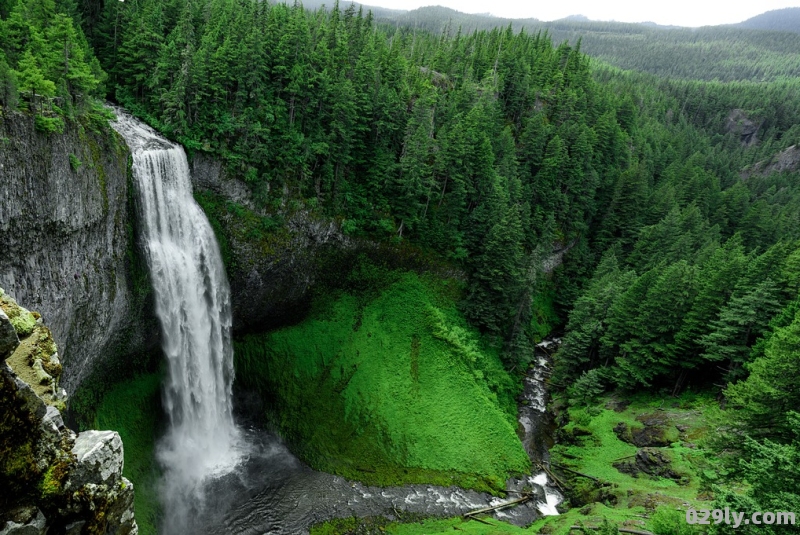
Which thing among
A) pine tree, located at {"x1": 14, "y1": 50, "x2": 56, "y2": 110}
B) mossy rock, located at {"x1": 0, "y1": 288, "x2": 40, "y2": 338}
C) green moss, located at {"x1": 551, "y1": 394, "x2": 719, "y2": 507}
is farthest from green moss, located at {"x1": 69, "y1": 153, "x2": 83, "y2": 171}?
green moss, located at {"x1": 551, "y1": 394, "x2": 719, "y2": 507}

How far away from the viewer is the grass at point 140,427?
27812 millimetres

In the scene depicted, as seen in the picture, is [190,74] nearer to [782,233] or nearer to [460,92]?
[460,92]

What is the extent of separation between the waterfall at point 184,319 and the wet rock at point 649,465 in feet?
95.7

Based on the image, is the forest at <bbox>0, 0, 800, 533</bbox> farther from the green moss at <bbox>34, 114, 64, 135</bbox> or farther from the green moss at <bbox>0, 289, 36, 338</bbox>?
the green moss at <bbox>0, 289, 36, 338</bbox>

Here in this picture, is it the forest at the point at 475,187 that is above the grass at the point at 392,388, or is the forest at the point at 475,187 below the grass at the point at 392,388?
above

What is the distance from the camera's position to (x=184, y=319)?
32.9 metres

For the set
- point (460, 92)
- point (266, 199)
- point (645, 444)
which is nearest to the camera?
point (645, 444)

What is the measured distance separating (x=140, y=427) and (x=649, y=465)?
36385 millimetres

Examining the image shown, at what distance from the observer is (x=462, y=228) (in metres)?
49.8

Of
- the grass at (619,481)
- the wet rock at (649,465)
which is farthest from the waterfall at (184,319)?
the wet rock at (649,465)

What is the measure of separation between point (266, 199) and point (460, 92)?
117ft

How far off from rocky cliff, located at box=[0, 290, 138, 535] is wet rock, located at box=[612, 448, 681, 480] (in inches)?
1280

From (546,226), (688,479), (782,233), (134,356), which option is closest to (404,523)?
(688,479)

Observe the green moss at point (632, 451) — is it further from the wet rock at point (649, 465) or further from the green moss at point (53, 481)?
the green moss at point (53, 481)
